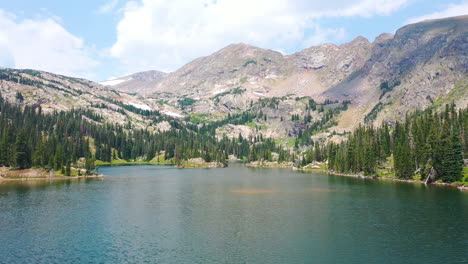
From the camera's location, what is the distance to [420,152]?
12800 cm

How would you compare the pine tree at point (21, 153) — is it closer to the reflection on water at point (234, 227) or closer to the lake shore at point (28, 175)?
the lake shore at point (28, 175)

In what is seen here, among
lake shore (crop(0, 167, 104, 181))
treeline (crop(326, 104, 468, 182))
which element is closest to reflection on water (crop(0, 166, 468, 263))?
treeline (crop(326, 104, 468, 182))

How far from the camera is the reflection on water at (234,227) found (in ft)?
152

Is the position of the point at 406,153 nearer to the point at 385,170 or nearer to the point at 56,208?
the point at 385,170

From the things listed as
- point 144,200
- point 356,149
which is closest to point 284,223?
point 144,200

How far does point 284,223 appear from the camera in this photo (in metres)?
64.1

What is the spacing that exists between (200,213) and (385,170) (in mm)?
111551

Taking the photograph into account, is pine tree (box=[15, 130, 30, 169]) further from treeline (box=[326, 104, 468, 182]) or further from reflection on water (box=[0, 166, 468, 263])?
→ treeline (box=[326, 104, 468, 182])

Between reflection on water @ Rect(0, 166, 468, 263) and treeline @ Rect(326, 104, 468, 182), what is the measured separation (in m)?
17.1

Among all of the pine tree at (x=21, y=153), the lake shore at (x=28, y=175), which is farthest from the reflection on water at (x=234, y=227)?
the pine tree at (x=21, y=153)

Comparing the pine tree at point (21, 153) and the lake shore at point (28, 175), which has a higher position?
the pine tree at point (21, 153)

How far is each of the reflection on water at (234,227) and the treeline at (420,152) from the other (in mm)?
17136

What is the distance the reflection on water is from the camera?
152ft

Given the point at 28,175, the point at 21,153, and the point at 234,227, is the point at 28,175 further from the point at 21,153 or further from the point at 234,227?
the point at 234,227
